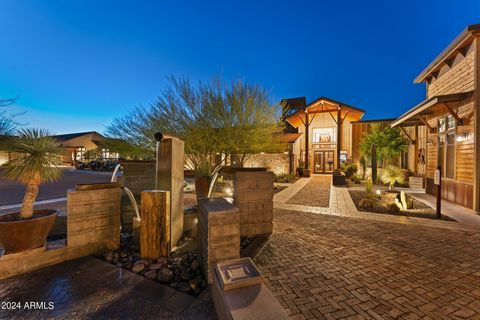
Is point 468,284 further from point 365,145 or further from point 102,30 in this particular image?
point 102,30

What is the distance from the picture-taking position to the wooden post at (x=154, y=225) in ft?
9.79

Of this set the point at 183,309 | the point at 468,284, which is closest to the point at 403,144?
the point at 468,284

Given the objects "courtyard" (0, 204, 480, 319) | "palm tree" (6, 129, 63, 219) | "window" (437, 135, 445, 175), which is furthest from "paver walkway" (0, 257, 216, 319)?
"window" (437, 135, 445, 175)

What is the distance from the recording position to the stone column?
11.7 feet

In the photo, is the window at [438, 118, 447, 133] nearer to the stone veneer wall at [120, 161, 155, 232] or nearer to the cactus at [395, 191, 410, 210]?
the cactus at [395, 191, 410, 210]

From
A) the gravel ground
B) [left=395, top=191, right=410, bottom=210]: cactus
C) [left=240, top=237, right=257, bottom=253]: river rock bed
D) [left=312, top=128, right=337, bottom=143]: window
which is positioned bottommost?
[left=240, top=237, right=257, bottom=253]: river rock bed

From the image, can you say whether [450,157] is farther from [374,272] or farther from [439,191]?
[374,272]

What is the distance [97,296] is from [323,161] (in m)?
20.8

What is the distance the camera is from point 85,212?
10.4 ft

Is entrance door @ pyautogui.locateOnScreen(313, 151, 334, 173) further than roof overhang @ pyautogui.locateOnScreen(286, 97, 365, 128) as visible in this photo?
Yes

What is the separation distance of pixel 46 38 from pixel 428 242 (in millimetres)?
35853

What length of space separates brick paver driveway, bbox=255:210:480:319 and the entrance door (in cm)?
1617

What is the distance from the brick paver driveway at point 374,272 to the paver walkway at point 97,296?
1.07 metres

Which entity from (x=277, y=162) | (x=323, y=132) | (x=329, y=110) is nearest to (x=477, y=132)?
(x=277, y=162)
